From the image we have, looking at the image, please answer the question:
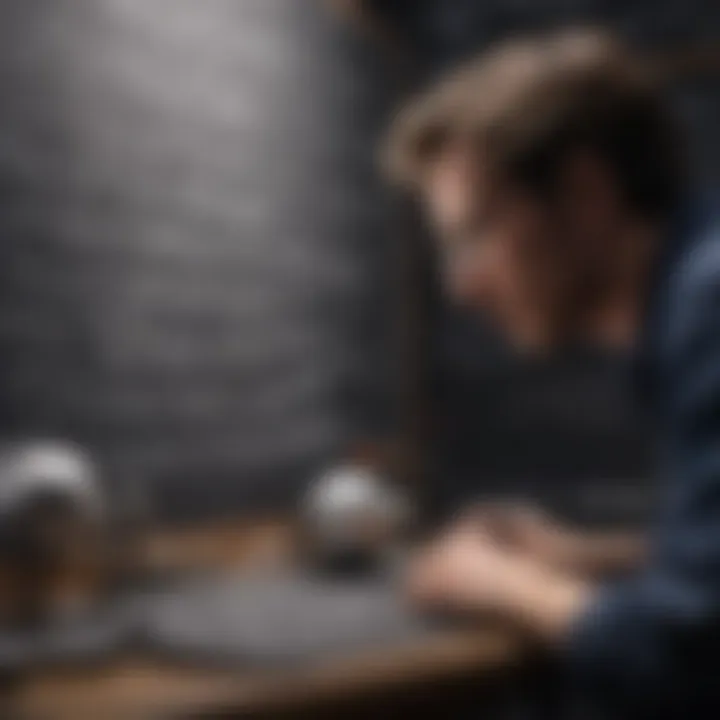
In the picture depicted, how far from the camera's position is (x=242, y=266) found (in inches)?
67.2

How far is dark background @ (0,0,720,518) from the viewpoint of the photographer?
1.37 meters

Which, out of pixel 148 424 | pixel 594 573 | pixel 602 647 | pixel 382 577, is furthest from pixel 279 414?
pixel 602 647

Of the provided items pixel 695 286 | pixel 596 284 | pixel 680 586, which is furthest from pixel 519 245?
pixel 680 586

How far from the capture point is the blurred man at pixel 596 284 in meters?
0.88

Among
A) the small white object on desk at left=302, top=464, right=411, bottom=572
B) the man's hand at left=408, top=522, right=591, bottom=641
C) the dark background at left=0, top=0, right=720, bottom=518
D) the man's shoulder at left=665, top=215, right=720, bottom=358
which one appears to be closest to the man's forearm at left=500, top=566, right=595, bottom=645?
the man's hand at left=408, top=522, right=591, bottom=641

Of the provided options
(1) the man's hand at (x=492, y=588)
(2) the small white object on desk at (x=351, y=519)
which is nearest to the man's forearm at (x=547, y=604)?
(1) the man's hand at (x=492, y=588)

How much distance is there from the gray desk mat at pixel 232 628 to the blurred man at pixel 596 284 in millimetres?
70

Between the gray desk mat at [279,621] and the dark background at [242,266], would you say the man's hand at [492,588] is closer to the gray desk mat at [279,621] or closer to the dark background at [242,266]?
the gray desk mat at [279,621]

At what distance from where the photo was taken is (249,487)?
1689mm

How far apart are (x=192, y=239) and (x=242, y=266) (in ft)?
0.38

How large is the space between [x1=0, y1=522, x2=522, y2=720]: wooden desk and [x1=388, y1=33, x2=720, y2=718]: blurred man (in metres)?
0.05

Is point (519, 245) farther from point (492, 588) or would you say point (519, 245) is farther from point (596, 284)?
point (492, 588)

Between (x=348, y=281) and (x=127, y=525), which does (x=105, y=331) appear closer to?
(x=127, y=525)

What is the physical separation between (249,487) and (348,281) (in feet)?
1.39
